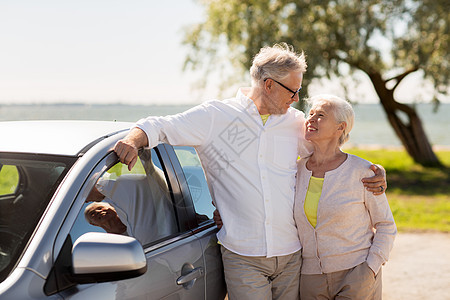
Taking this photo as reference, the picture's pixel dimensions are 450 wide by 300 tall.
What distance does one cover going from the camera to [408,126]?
57.6 ft

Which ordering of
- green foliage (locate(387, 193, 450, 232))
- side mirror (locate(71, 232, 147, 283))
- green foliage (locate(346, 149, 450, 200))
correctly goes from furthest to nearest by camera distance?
green foliage (locate(346, 149, 450, 200)) < green foliage (locate(387, 193, 450, 232)) < side mirror (locate(71, 232, 147, 283))

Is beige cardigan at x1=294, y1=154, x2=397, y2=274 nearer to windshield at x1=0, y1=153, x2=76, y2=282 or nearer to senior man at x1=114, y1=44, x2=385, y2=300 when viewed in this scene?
senior man at x1=114, y1=44, x2=385, y2=300

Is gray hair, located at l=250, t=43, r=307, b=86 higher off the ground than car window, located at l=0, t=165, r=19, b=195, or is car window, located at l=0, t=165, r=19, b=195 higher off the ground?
gray hair, located at l=250, t=43, r=307, b=86

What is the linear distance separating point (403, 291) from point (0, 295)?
488 centimetres

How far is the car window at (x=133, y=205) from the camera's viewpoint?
231 cm

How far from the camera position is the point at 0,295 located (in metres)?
1.79

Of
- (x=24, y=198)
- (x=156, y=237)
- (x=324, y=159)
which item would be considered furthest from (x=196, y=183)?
(x=24, y=198)

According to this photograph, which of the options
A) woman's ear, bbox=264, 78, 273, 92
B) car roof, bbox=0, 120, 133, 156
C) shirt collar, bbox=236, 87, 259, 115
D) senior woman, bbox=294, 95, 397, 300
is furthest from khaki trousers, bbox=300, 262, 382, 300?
car roof, bbox=0, 120, 133, 156

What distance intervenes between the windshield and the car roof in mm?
44

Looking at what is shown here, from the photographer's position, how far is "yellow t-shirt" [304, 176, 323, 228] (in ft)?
10.2

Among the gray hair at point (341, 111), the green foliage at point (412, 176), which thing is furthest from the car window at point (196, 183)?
the green foliage at point (412, 176)

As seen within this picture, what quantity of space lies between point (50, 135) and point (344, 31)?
13209 mm

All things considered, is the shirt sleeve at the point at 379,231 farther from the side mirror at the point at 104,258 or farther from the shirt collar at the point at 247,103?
the side mirror at the point at 104,258

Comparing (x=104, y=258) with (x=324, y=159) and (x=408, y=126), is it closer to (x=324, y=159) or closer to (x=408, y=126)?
(x=324, y=159)
